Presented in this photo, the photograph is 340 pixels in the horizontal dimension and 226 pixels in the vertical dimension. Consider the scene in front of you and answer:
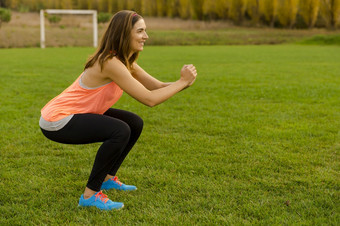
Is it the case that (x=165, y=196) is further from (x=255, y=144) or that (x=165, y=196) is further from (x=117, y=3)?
(x=117, y=3)

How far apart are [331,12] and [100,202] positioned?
162 feet

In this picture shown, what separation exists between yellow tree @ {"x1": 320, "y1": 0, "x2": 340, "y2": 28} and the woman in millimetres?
47995

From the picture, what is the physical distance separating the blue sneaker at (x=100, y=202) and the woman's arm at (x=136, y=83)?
0.86m

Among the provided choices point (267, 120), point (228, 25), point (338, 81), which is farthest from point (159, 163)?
point (228, 25)

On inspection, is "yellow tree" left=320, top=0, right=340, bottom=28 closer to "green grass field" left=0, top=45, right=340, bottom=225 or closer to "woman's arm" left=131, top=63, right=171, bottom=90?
"green grass field" left=0, top=45, right=340, bottom=225

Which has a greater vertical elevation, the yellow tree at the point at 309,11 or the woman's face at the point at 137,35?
the yellow tree at the point at 309,11

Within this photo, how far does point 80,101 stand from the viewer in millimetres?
3197

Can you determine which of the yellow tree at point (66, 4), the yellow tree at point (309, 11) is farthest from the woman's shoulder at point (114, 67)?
the yellow tree at point (309, 11)

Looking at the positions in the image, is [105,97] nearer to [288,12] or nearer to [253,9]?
[288,12]

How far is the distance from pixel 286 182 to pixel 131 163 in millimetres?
1660

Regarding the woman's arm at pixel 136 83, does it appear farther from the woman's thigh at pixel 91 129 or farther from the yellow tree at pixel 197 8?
the yellow tree at pixel 197 8

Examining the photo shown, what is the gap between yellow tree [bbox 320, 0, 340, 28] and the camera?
46.2 meters

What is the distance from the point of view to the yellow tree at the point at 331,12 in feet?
151

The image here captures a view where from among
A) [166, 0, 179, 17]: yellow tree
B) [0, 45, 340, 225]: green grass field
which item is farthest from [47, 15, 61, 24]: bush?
[0, 45, 340, 225]: green grass field
